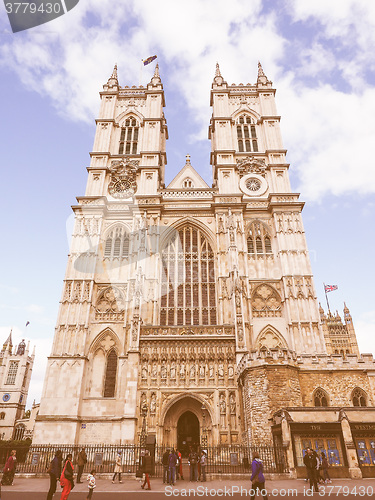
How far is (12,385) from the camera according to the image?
70812 mm

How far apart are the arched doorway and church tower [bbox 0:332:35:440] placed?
52008 mm

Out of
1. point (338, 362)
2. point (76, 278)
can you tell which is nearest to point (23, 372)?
point (76, 278)

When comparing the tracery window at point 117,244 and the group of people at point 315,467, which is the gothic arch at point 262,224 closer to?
the tracery window at point 117,244

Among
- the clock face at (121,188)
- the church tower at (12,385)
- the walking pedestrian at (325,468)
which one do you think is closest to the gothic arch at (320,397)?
the walking pedestrian at (325,468)

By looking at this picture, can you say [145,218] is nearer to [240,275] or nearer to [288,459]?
[240,275]

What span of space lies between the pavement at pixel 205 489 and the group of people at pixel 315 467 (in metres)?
0.28

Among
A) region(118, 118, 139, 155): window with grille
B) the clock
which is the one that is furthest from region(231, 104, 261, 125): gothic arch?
region(118, 118, 139, 155): window with grille

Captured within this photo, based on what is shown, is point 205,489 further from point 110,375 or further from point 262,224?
point 262,224

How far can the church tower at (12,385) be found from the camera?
66062 mm

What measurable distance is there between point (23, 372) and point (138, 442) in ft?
190

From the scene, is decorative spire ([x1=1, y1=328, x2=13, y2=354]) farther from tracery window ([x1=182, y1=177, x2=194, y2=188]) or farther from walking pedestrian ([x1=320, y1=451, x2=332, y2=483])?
walking pedestrian ([x1=320, y1=451, x2=332, y2=483])

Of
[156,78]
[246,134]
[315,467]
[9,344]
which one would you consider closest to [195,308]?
[315,467]

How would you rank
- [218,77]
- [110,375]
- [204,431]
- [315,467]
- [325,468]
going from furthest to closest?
[218,77] < [110,375] < [204,431] < [325,468] < [315,467]

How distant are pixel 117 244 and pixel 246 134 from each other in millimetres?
17668
